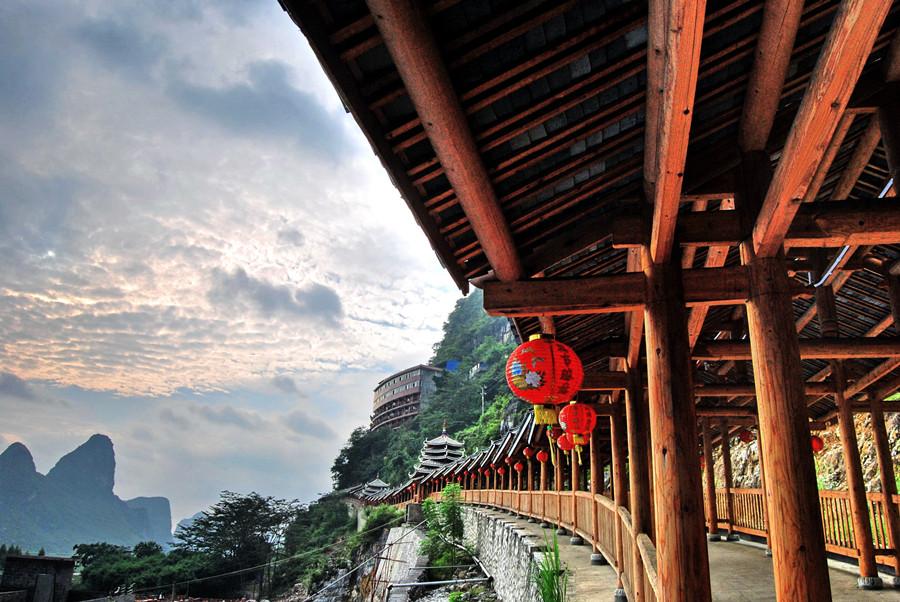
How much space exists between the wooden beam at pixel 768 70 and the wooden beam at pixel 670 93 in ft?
2.56

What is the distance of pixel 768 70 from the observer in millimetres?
3959

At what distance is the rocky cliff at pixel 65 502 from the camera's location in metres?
156

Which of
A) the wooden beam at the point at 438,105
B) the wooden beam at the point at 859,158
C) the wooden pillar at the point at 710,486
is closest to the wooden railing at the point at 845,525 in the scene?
the wooden pillar at the point at 710,486

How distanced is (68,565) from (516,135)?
1732 cm

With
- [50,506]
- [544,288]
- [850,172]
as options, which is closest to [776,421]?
[544,288]

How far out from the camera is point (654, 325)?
4594 millimetres

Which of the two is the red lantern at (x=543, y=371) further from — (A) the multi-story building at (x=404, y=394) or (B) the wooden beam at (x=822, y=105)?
(A) the multi-story building at (x=404, y=394)

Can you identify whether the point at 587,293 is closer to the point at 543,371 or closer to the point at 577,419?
the point at 543,371

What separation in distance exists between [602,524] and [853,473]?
11.1 feet

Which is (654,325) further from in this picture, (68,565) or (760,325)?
(68,565)

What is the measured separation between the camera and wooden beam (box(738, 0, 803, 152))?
3.50 meters

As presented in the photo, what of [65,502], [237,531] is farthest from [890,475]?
[65,502]

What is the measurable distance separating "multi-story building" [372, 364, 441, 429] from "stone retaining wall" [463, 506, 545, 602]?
61.4 m

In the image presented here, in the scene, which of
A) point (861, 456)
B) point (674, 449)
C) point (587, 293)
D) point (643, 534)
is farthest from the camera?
point (861, 456)
